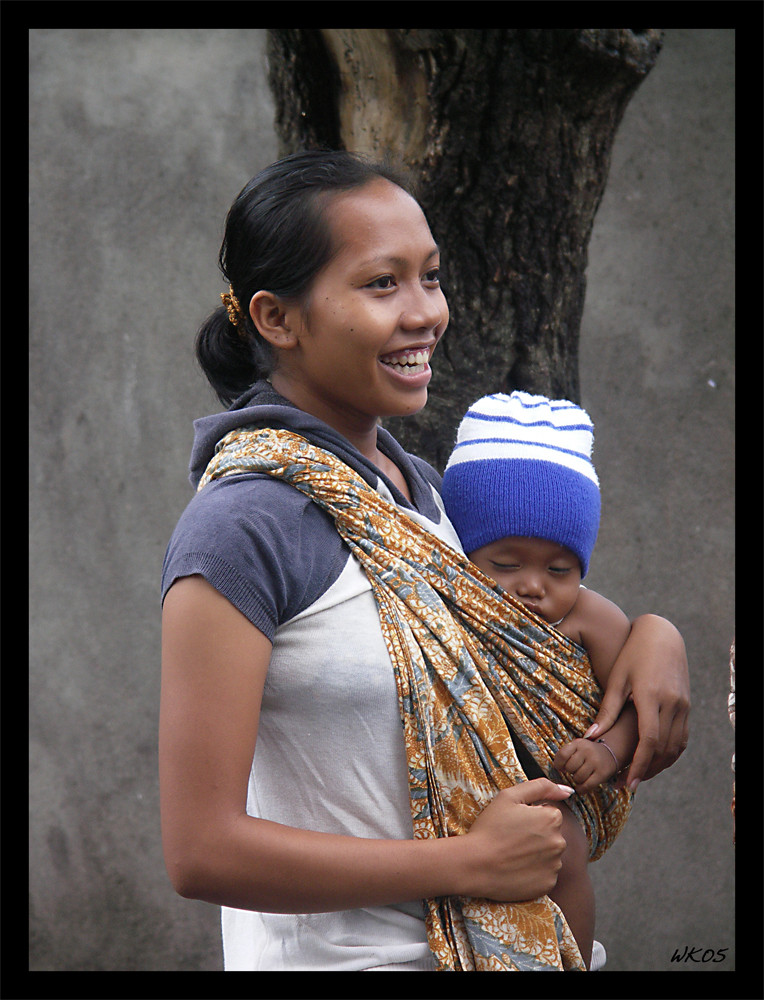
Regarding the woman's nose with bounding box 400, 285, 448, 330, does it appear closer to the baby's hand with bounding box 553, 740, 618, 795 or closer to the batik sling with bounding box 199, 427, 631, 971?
the batik sling with bounding box 199, 427, 631, 971

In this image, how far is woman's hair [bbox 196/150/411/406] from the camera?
1646 mm

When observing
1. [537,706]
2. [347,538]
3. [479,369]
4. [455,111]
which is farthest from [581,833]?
[455,111]

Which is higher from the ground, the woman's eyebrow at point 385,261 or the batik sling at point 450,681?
the woman's eyebrow at point 385,261

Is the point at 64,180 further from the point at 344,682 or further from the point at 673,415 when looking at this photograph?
the point at 344,682

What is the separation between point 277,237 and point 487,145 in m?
1.02

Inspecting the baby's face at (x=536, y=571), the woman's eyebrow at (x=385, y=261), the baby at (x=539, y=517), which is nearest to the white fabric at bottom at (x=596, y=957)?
the baby at (x=539, y=517)

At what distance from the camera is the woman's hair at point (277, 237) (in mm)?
1646

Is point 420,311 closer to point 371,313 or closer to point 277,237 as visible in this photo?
point 371,313

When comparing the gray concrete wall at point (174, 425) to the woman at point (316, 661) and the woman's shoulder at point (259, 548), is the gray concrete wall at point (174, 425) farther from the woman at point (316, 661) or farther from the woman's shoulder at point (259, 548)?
the woman's shoulder at point (259, 548)

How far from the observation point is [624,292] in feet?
13.6

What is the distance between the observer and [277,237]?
5.46ft

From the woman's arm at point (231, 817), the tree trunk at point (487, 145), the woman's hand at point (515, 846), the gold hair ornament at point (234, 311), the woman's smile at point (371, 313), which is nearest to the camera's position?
the woman's arm at point (231, 817)

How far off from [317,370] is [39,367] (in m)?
2.63

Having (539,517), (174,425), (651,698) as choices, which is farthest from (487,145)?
(174,425)
